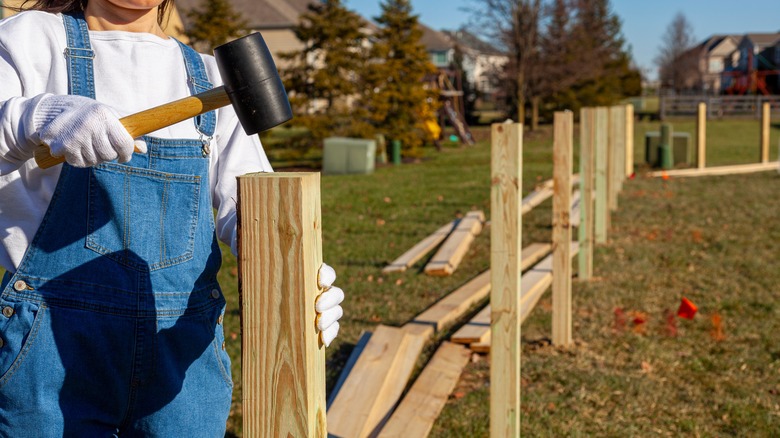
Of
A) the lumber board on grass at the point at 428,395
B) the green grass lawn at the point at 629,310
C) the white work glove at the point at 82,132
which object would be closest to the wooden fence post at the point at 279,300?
the white work glove at the point at 82,132

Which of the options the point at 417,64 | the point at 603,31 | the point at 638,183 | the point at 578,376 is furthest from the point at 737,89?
the point at 578,376

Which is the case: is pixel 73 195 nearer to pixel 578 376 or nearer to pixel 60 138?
pixel 60 138

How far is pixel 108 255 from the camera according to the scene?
6.64 ft

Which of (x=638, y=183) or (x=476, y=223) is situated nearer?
(x=476, y=223)

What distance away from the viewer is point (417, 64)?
22.9 metres

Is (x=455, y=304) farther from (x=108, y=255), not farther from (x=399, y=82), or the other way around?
(x=399, y=82)

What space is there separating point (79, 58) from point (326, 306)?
978 mm

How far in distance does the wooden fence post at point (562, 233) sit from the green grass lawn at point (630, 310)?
20 cm

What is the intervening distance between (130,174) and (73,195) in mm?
146

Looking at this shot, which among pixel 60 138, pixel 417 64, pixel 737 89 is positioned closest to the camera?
pixel 60 138

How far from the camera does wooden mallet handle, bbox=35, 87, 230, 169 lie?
1.80 metres

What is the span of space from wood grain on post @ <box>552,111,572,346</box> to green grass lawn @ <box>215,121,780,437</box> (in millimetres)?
200

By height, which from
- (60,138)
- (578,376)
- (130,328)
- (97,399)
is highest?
(60,138)

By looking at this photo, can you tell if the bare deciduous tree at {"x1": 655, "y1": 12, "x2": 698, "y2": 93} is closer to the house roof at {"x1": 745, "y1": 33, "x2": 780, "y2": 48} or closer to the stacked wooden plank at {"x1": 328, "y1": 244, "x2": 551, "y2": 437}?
the house roof at {"x1": 745, "y1": 33, "x2": 780, "y2": 48}
